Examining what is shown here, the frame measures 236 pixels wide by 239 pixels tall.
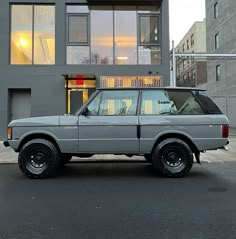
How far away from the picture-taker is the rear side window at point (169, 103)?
801cm

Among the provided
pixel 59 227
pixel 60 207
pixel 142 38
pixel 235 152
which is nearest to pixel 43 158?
pixel 60 207

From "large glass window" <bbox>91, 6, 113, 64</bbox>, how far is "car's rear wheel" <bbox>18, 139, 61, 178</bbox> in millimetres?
9388

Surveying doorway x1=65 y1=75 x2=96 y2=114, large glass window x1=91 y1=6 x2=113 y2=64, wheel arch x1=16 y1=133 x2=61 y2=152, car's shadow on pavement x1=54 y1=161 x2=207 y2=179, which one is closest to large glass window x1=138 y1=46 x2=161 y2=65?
large glass window x1=91 y1=6 x2=113 y2=64

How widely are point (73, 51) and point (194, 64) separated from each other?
40176mm

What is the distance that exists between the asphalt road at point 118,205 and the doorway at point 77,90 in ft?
26.5

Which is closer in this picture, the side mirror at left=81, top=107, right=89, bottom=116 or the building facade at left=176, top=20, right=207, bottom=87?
the side mirror at left=81, top=107, right=89, bottom=116

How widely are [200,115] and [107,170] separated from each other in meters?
2.97

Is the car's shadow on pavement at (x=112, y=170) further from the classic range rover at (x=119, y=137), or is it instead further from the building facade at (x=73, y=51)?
the building facade at (x=73, y=51)

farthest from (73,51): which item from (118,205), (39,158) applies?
(118,205)

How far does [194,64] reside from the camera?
175 ft

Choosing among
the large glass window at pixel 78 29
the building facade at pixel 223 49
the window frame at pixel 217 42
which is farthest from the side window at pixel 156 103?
the window frame at pixel 217 42

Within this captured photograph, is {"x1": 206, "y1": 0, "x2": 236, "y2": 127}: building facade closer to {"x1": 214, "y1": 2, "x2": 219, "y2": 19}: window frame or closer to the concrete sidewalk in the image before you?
{"x1": 214, "y1": 2, "x2": 219, "y2": 19}: window frame

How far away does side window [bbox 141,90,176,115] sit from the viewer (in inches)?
315

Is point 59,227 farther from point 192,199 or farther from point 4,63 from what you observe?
point 4,63
